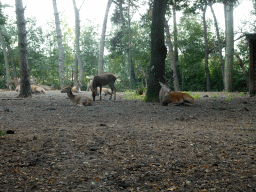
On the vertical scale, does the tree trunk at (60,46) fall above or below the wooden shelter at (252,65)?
above

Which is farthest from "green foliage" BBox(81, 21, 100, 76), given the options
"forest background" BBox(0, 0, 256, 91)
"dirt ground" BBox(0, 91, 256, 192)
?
"dirt ground" BBox(0, 91, 256, 192)

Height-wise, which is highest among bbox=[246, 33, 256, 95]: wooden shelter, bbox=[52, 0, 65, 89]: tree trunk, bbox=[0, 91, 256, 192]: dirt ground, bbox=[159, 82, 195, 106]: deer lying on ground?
bbox=[52, 0, 65, 89]: tree trunk

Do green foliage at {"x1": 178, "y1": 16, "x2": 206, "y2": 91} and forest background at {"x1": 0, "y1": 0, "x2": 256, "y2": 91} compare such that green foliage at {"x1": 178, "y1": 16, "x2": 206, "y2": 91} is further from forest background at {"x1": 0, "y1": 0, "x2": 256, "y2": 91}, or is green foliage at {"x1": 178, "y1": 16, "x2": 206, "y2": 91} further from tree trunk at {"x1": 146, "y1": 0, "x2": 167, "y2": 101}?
tree trunk at {"x1": 146, "y1": 0, "x2": 167, "y2": 101}

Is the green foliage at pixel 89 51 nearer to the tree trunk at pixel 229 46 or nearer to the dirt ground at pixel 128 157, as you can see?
the tree trunk at pixel 229 46

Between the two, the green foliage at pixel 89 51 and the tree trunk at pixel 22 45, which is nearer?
the tree trunk at pixel 22 45

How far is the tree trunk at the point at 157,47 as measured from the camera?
39.0 ft

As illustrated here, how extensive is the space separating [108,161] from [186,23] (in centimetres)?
3422

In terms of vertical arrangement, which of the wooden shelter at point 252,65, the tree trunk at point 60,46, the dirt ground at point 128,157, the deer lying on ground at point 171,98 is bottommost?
the dirt ground at point 128,157

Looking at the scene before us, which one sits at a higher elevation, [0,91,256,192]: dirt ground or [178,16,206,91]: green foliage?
[178,16,206,91]: green foliage

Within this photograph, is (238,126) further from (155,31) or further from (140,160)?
(155,31)

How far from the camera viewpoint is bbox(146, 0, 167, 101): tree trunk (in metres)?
11.9

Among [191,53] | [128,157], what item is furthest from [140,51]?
[128,157]

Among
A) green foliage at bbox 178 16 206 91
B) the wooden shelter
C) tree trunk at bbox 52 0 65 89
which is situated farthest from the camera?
green foliage at bbox 178 16 206 91

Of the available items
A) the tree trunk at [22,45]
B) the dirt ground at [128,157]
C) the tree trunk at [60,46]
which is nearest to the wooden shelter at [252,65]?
the dirt ground at [128,157]
